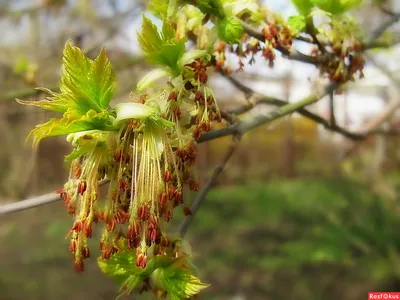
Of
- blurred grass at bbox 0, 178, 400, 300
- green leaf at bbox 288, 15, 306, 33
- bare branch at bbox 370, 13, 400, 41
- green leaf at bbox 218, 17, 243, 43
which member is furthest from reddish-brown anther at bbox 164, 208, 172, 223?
blurred grass at bbox 0, 178, 400, 300

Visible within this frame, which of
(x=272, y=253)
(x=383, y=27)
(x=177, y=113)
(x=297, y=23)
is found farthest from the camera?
(x=272, y=253)

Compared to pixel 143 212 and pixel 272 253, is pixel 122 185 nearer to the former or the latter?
pixel 143 212

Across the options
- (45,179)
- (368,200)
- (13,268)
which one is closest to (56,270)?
(13,268)

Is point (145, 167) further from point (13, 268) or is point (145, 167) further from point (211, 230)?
point (211, 230)

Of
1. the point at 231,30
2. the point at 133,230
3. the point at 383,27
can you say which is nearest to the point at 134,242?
the point at 133,230

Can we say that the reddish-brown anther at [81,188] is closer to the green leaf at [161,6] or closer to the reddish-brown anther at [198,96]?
the reddish-brown anther at [198,96]

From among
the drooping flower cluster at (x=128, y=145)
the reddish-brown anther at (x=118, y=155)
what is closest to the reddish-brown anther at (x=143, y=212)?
the drooping flower cluster at (x=128, y=145)
